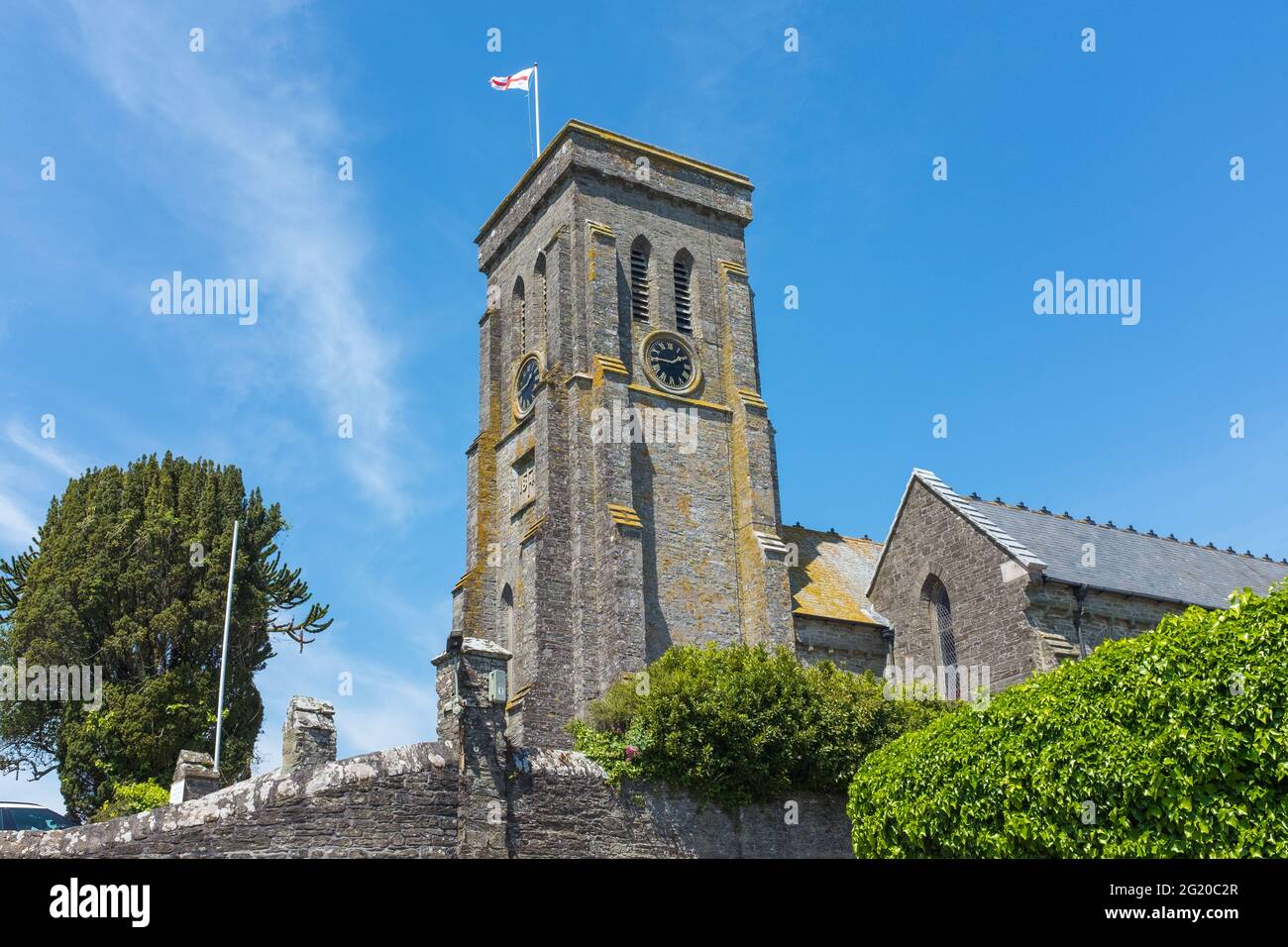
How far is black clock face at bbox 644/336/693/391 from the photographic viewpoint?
40.6 meters

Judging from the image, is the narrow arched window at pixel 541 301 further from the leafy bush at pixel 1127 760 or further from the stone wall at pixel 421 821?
the leafy bush at pixel 1127 760

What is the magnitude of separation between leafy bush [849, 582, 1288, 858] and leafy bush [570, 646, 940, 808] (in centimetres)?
482

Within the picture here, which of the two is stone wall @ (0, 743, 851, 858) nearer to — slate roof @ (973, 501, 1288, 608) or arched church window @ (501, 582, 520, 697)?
slate roof @ (973, 501, 1288, 608)

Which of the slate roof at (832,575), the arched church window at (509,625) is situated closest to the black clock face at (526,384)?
the arched church window at (509,625)

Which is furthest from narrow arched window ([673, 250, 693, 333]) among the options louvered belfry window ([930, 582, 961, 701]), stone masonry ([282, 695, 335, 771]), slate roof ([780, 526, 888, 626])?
stone masonry ([282, 695, 335, 771])

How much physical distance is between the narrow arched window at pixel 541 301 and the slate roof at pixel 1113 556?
1469 cm

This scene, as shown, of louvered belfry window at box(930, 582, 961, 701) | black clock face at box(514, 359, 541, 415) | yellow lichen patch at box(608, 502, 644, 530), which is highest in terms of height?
black clock face at box(514, 359, 541, 415)

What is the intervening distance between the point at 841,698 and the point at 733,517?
506 inches

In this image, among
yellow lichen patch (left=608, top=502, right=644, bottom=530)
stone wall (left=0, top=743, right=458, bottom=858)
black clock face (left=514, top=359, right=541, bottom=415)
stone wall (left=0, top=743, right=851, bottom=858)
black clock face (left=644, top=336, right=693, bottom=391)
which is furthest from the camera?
black clock face (left=514, top=359, right=541, bottom=415)

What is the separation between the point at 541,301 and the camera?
1683 inches

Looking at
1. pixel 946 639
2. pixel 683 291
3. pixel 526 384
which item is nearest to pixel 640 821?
pixel 946 639

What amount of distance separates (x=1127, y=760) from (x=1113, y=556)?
21.2 m

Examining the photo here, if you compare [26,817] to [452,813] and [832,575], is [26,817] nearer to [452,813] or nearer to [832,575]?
[452,813]
